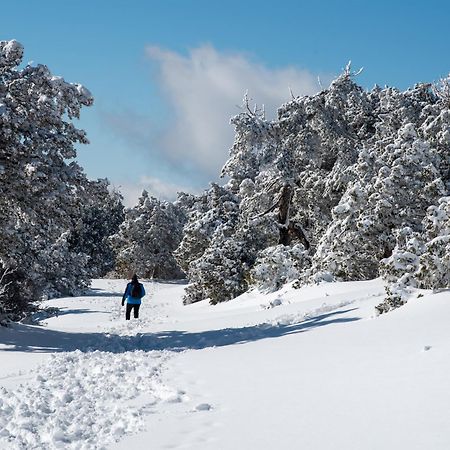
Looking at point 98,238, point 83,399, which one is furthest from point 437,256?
point 98,238

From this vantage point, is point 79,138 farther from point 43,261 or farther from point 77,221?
point 43,261

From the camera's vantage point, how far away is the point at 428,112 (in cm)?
2995

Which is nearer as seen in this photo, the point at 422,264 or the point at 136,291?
the point at 422,264

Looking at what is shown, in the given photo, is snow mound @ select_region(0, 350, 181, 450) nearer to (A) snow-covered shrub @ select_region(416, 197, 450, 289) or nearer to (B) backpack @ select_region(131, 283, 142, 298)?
(A) snow-covered shrub @ select_region(416, 197, 450, 289)

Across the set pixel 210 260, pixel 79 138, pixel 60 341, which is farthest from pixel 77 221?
pixel 210 260

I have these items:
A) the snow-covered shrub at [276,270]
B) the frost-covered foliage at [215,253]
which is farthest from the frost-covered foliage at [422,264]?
the frost-covered foliage at [215,253]

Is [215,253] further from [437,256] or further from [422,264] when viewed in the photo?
[437,256]

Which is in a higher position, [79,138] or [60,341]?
[79,138]

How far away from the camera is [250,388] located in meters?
7.54

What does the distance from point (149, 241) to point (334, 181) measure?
4105 cm

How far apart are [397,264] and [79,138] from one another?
8451 millimetres

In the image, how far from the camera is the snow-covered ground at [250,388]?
5402 mm

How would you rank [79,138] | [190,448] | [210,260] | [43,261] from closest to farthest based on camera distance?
[190,448]
[79,138]
[210,260]
[43,261]

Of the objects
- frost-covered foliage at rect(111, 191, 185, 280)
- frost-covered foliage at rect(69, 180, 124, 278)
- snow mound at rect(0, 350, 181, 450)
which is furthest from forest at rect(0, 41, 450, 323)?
frost-covered foliage at rect(69, 180, 124, 278)
